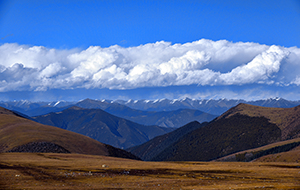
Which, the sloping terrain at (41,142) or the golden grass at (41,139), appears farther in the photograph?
the golden grass at (41,139)

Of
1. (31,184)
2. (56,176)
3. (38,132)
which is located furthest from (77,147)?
(31,184)

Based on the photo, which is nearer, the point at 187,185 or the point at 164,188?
the point at 164,188

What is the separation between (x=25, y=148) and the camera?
157875 millimetres

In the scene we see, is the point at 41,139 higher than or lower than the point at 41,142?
higher

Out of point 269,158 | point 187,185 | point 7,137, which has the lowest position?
point 269,158

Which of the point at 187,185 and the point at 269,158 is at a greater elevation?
the point at 187,185

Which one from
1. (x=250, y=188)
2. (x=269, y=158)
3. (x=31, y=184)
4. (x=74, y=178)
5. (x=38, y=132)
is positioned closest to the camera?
(x=250, y=188)

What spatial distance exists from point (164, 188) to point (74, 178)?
24.4 metres

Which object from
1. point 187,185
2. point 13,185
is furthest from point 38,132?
point 187,185

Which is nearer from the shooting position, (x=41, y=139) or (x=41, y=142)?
(x=41, y=142)

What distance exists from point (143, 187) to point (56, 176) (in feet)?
83.2

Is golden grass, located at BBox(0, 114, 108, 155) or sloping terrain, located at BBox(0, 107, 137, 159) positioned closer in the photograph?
sloping terrain, located at BBox(0, 107, 137, 159)

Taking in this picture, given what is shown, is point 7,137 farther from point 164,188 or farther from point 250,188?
point 250,188

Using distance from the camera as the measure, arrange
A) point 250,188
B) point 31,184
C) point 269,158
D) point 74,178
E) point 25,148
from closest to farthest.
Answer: point 250,188
point 31,184
point 74,178
point 25,148
point 269,158
